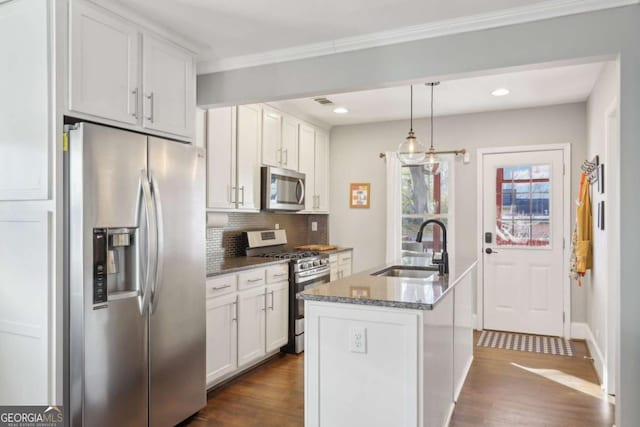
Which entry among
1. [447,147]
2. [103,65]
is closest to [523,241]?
[447,147]

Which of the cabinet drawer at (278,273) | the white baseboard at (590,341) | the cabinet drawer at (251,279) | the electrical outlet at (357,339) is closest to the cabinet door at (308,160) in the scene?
the cabinet drawer at (278,273)

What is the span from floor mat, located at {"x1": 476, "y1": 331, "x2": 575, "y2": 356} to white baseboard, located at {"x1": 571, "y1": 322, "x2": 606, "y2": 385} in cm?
16

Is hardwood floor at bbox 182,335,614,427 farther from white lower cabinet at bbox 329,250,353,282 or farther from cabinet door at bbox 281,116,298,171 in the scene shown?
cabinet door at bbox 281,116,298,171

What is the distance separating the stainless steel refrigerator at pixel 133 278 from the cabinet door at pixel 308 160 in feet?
7.39

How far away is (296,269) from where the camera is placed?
4.20 metres

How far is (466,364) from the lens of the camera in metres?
3.58

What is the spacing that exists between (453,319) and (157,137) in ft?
7.18

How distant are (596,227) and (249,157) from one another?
3.08 metres

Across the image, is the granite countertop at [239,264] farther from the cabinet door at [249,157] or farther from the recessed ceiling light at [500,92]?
the recessed ceiling light at [500,92]

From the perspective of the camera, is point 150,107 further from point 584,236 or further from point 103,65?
point 584,236

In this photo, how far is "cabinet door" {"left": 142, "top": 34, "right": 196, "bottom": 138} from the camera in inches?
102

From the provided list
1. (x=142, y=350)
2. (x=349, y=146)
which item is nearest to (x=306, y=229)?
(x=349, y=146)

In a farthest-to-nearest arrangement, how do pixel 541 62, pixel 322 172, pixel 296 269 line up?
pixel 322 172
pixel 296 269
pixel 541 62

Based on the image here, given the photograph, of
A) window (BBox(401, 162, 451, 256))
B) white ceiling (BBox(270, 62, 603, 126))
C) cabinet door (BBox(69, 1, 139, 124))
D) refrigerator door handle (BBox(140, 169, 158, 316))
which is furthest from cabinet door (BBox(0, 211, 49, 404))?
window (BBox(401, 162, 451, 256))
